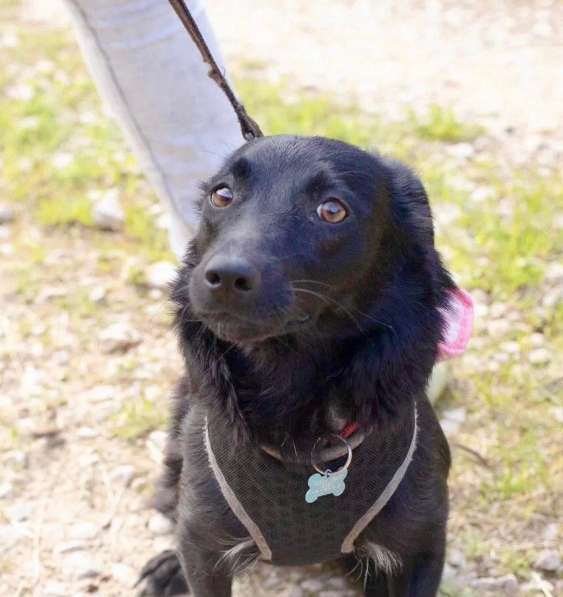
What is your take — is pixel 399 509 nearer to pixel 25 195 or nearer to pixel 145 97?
pixel 145 97

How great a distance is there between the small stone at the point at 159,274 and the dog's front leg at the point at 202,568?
66.0 inches

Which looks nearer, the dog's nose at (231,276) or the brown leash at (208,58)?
the dog's nose at (231,276)

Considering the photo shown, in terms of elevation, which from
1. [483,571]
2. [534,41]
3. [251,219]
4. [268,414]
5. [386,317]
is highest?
[251,219]

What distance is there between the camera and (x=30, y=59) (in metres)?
6.03

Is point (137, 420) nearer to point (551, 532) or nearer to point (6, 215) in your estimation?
point (551, 532)

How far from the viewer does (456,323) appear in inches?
106

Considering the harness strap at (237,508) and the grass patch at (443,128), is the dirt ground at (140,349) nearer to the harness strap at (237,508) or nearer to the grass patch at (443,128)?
the grass patch at (443,128)

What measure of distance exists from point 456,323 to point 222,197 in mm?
830

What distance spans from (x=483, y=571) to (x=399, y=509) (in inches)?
25.9

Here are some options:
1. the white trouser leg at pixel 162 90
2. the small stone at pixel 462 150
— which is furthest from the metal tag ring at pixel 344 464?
the small stone at pixel 462 150

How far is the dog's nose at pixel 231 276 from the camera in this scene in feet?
6.19

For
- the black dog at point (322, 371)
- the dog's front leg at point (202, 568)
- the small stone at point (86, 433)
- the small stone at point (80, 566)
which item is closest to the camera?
the black dog at point (322, 371)

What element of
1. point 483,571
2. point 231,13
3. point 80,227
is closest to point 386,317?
point 483,571

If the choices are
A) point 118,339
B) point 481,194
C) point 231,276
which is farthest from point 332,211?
point 481,194
